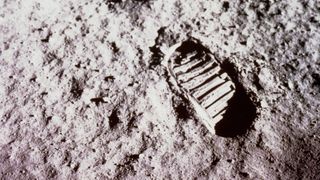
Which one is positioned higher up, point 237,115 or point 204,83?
point 204,83

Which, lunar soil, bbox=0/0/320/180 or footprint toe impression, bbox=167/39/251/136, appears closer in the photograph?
lunar soil, bbox=0/0/320/180

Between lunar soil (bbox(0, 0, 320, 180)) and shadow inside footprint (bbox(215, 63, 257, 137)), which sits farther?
shadow inside footprint (bbox(215, 63, 257, 137))

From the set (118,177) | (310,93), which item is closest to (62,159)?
(118,177)

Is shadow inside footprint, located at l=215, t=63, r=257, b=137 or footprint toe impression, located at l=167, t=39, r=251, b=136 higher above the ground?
footprint toe impression, located at l=167, t=39, r=251, b=136

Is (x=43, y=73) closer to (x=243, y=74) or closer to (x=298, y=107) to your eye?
(x=243, y=74)

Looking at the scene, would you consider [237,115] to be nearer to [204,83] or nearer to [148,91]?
[204,83]

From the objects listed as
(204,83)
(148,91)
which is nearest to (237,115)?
(204,83)
